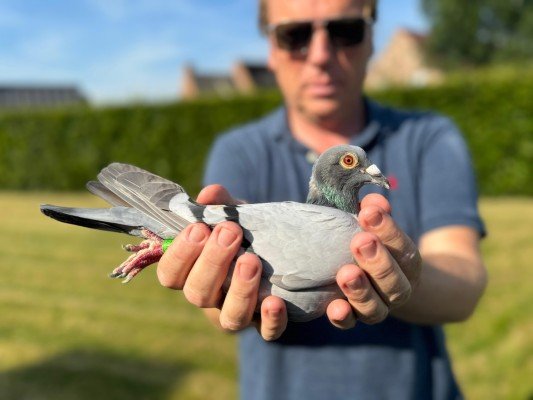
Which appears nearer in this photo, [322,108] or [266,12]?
[322,108]

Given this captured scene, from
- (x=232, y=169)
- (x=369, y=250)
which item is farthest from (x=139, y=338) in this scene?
(x=369, y=250)

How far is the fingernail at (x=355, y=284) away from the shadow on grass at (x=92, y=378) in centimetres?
448

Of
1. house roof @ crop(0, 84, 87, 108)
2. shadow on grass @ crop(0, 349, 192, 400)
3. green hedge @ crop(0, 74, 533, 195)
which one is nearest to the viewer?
shadow on grass @ crop(0, 349, 192, 400)

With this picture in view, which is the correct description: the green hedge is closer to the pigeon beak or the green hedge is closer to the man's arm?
the man's arm

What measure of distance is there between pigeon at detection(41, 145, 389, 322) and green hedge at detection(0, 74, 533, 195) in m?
17.0

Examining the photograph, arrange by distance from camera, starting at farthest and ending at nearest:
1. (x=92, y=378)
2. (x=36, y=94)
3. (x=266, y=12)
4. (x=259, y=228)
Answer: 1. (x=36, y=94)
2. (x=92, y=378)
3. (x=266, y=12)
4. (x=259, y=228)

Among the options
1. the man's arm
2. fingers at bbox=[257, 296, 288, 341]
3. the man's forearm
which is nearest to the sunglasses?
the man's arm

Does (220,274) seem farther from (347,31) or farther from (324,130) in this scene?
(347,31)

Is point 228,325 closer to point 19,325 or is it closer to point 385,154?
point 385,154

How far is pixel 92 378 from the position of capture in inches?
245

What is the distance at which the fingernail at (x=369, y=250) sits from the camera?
5.80ft

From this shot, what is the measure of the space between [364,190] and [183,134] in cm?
1854

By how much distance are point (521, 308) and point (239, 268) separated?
6658mm

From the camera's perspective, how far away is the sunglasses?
2.98 metres
